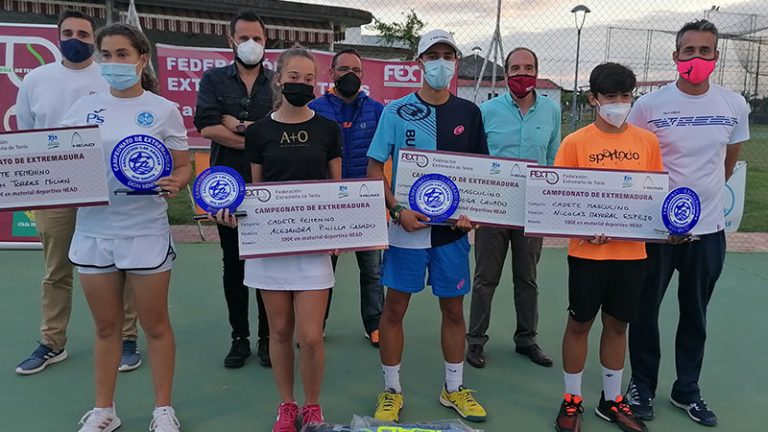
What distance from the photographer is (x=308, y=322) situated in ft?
8.27

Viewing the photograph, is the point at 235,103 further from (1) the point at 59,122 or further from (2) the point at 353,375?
(2) the point at 353,375

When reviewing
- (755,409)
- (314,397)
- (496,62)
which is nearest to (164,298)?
(314,397)

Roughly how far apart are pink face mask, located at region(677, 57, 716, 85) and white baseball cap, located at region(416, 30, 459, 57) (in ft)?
3.66

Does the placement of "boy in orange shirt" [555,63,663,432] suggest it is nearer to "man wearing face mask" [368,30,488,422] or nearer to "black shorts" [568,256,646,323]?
"black shorts" [568,256,646,323]

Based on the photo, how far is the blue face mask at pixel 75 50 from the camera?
3117 millimetres

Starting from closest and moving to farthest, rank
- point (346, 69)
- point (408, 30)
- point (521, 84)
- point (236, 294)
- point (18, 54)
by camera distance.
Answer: point (521, 84) → point (236, 294) → point (346, 69) → point (18, 54) → point (408, 30)

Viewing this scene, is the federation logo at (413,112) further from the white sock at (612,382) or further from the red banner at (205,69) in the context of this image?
the red banner at (205,69)

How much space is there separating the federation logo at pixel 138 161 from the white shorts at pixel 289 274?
1.93 ft

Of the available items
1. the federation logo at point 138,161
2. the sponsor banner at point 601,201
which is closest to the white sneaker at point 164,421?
the federation logo at point 138,161

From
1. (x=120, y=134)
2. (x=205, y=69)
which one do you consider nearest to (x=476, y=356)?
(x=120, y=134)

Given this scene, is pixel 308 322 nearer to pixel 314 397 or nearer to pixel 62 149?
pixel 314 397

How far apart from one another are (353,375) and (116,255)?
1557 millimetres

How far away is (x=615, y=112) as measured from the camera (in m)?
2.50

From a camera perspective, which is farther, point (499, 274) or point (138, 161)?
point (499, 274)
